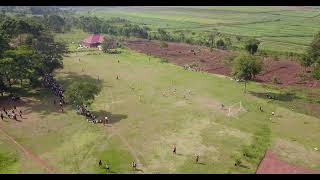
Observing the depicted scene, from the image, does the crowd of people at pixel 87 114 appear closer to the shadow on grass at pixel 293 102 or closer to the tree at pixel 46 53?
the tree at pixel 46 53

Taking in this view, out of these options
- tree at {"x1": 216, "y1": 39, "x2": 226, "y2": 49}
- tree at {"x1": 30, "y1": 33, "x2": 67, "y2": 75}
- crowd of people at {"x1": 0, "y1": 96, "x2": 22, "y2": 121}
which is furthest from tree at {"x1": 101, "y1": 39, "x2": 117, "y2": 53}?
crowd of people at {"x1": 0, "y1": 96, "x2": 22, "y2": 121}

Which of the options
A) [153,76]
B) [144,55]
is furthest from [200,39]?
[153,76]

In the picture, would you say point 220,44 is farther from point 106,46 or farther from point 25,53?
point 25,53

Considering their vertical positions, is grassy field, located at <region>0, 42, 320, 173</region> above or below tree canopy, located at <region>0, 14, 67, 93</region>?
below

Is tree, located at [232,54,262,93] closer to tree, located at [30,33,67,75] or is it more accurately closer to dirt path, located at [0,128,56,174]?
tree, located at [30,33,67,75]

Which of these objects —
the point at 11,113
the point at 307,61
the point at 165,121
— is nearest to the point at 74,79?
the point at 11,113

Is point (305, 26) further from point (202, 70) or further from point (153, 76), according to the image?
point (153, 76)

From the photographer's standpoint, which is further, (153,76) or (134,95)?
(153,76)
